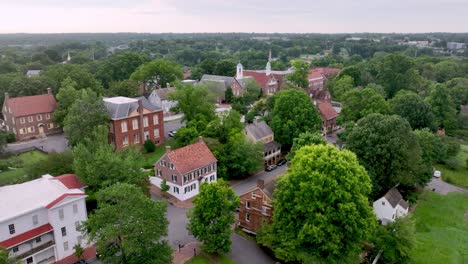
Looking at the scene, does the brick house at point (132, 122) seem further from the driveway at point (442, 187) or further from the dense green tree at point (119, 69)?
the dense green tree at point (119, 69)

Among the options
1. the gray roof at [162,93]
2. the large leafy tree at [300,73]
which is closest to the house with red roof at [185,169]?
the gray roof at [162,93]

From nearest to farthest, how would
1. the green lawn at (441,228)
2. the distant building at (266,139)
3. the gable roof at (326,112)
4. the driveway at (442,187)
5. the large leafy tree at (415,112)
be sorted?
the green lawn at (441,228) < the driveway at (442,187) < the distant building at (266,139) < the large leafy tree at (415,112) < the gable roof at (326,112)

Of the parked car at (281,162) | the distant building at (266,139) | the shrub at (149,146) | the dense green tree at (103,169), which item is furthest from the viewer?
the shrub at (149,146)

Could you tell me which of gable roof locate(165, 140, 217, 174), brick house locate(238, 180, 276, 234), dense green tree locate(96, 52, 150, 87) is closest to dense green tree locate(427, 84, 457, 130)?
gable roof locate(165, 140, 217, 174)

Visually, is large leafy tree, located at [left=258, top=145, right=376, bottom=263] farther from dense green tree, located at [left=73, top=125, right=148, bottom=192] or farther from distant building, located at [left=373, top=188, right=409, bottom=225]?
dense green tree, located at [left=73, top=125, right=148, bottom=192]

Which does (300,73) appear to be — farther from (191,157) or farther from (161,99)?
(191,157)

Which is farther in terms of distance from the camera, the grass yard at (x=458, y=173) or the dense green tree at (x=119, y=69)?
the dense green tree at (x=119, y=69)

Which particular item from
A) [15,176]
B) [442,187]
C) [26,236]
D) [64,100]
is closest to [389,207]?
[442,187]
